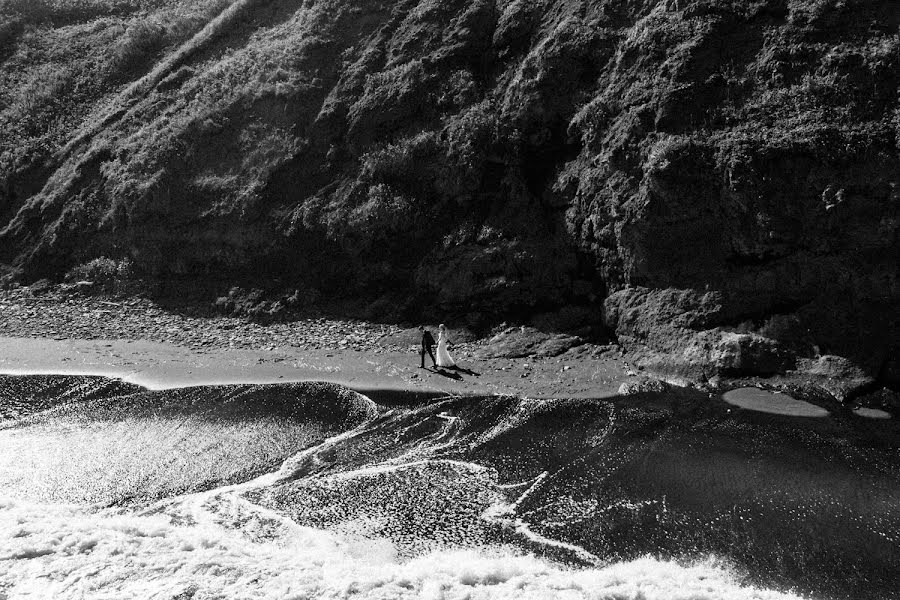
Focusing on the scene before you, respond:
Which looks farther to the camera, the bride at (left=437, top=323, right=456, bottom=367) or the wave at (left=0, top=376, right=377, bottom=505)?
the bride at (left=437, top=323, right=456, bottom=367)

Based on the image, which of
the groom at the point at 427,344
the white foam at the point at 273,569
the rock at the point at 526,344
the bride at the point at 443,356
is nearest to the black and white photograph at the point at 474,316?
the white foam at the point at 273,569

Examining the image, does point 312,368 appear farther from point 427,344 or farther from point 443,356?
point 443,356

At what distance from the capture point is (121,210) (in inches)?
1430

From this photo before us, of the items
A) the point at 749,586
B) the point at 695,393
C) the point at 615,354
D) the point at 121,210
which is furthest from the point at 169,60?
the point at 749,586

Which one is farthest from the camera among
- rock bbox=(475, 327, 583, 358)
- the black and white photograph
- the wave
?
rock bbox=(475, 327, 583, 358)

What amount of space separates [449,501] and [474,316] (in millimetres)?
12532

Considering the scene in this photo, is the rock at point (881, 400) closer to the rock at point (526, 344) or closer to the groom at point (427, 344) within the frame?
the rock at point (526, 344)

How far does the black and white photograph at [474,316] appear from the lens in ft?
45.6

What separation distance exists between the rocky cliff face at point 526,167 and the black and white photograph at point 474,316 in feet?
0.43

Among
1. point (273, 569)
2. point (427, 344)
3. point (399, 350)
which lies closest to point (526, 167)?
point (427, 344)

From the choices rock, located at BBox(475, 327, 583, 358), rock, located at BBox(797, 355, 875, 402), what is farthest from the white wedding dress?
rock, located at BBox(797, 355, 875, 402)

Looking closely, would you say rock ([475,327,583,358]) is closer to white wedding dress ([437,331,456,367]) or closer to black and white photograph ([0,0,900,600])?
black and white photograph ([0,0,900,600])

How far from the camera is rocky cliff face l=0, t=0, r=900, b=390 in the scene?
22.1 metres

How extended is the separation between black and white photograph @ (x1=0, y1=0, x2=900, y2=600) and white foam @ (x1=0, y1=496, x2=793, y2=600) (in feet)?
0.24
